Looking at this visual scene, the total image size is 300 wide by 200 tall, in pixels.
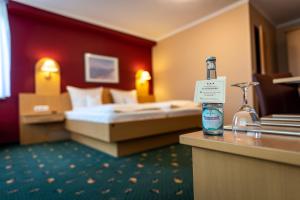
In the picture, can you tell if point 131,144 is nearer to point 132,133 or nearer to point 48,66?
point 132,133

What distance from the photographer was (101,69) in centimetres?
423

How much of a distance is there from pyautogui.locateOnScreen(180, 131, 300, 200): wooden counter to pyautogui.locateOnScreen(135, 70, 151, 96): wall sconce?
14.3 feet

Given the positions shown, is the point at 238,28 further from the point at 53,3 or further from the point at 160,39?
the point at 53,3

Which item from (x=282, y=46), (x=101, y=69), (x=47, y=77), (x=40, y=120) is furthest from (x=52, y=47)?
(x=282, y=46)

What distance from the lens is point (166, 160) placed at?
202cm

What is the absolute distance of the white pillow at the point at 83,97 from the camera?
3.52m

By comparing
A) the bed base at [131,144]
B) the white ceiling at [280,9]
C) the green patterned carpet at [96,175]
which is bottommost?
the green patterned carpet at [96,175]

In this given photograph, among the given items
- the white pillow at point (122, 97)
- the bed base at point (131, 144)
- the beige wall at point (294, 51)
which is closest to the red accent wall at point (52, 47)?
the white pillow at point (122, 97)

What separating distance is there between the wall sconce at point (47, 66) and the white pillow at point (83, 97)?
436mm

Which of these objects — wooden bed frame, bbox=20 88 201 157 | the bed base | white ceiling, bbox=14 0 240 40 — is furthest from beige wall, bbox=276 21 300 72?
the bed base

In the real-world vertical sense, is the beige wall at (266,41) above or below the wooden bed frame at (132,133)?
above

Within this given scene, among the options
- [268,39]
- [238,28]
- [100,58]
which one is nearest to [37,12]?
[100,58]

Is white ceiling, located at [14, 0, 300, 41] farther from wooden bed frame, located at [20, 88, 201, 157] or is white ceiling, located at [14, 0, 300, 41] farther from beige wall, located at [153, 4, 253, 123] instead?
wooden bed frame, located at [20, 88, 201, 157]

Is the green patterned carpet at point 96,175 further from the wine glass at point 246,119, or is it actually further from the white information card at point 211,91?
the white information card at point 211,91
